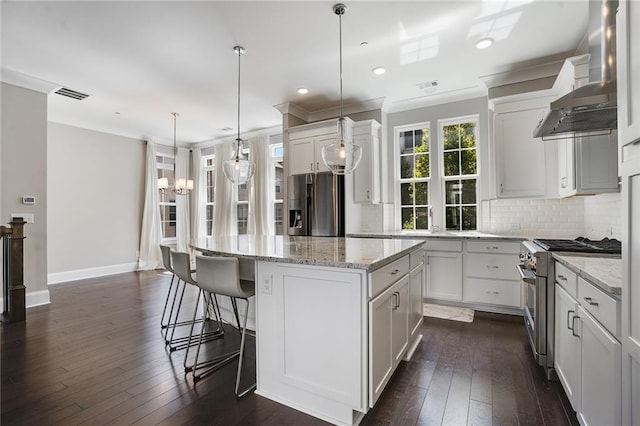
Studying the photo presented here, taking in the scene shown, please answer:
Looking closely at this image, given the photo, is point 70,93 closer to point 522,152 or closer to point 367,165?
point 367,165

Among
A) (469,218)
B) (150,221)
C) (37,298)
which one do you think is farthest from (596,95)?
(150,221)

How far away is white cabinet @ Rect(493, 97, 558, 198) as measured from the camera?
341 cm

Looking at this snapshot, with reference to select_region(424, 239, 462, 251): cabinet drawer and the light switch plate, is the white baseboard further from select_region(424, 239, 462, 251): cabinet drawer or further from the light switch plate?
select_region(424, 239, 462, 251): cabinet drawer

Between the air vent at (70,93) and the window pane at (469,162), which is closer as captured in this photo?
the air vent at (70,93)

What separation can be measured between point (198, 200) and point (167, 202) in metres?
0.71

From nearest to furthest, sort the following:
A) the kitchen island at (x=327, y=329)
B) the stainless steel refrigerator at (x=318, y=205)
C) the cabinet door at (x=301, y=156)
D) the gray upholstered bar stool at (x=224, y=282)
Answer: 1. the kitchen island at (x=327, y=329)
2. the gray upholstered bar stool at (x=224, y=282)
3. the stainless steel refrigerator at (x=318, y=205)
4. the cabinet door at (x=301, y=156)

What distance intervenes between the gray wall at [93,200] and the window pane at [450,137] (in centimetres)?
609

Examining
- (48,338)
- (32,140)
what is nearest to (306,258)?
(48,338)

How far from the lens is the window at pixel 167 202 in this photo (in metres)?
6.99

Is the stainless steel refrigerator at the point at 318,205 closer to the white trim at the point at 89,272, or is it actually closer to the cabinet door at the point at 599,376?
the cabinet door at the point at 599,376

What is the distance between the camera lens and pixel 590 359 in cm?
148

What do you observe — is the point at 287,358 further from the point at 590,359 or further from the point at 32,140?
the point at 32,140

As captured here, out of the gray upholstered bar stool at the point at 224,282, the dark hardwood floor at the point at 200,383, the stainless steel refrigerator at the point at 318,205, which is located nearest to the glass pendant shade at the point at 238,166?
the stainless steel refrigerator at the point at 318,205

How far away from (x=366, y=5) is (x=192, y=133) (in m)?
5.04
